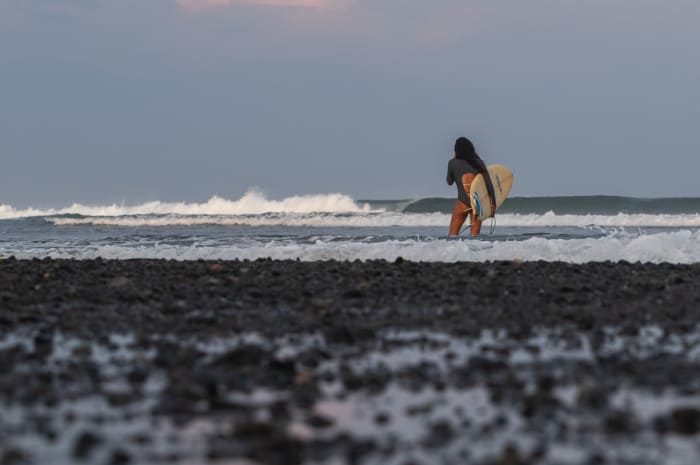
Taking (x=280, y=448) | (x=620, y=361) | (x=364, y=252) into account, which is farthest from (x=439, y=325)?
(x=364, y=252)

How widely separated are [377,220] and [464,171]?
24.3 meters

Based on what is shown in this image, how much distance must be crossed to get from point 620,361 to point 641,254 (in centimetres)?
961

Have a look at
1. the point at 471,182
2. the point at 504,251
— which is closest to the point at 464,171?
the point at 471,182

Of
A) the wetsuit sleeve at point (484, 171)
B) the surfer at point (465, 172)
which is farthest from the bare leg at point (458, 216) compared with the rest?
the wetsuit sleeve at point (484, 171)

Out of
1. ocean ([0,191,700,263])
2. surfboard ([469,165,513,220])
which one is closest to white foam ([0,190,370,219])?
ocean ([0,191,700,263])

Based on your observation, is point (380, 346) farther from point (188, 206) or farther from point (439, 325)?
point (188, 206)

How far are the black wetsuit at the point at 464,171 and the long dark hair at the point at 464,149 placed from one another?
0.04m

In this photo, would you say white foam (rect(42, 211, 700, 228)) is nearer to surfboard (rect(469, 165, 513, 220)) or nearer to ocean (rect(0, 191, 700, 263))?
ocean (rect(0, 191, 700, 263))

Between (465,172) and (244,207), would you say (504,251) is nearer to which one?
(465,172)

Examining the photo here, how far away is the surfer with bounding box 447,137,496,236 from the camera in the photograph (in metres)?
16.7

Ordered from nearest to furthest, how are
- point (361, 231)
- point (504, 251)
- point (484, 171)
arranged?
point (504, 251), point (484, 171), point (361, 231)

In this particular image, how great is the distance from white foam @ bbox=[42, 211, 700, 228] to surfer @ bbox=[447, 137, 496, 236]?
19.1 m

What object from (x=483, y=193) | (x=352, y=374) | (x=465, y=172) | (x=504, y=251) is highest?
(x=465, y=172)

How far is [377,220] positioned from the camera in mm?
40938
